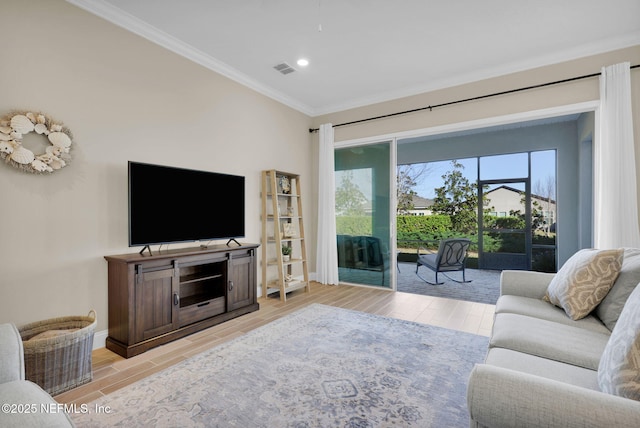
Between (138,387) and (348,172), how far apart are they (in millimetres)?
3879

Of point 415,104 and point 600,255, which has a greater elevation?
point 415,104

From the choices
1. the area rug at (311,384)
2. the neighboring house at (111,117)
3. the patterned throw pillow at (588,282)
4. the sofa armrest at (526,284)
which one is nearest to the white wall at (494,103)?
the neighboring house at (111,117)

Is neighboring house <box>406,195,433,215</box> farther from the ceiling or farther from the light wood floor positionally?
the ceiling

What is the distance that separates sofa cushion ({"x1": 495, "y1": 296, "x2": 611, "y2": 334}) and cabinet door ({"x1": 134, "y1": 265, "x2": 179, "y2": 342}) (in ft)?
8.63

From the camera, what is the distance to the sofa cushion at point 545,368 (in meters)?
1.20

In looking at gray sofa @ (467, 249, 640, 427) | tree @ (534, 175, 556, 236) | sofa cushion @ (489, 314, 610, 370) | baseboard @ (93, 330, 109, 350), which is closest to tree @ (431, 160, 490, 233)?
tree @ (534, 175, 556, 236)

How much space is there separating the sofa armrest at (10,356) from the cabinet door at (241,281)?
79.8 inches

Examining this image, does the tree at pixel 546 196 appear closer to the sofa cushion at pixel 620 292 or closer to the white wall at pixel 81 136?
the sofa cushion at pixel 620 292

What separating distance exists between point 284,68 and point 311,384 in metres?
3.42

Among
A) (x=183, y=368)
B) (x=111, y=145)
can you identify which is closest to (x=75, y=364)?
(x=183, y=368)

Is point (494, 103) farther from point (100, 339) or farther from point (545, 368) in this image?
point (100, 339)

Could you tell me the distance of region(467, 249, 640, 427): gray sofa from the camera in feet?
2.80

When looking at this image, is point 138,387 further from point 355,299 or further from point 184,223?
point 355,299

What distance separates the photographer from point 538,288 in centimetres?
229
